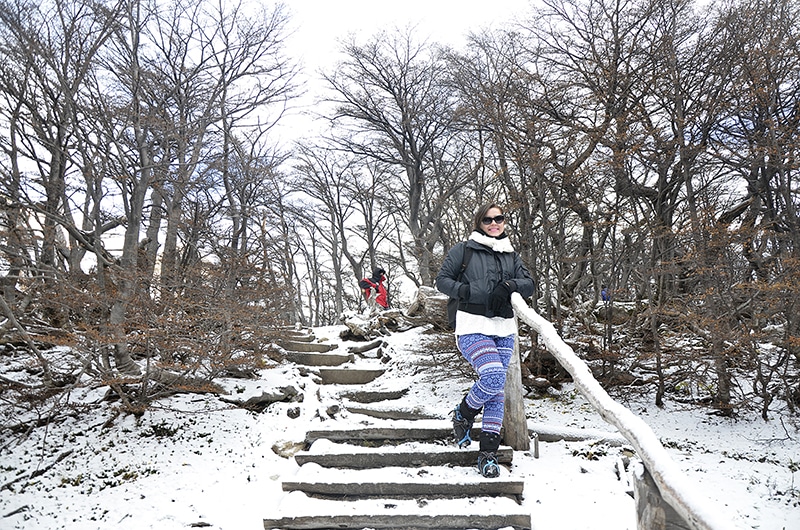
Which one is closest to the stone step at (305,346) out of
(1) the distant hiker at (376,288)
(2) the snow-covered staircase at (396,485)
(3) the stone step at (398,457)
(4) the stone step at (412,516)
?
(1) the distant hiker at (376,288)

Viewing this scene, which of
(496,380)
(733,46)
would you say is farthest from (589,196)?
(496,380)

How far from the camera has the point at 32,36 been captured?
528 centimetres

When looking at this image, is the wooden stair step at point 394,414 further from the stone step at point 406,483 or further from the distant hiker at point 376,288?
the distant hiker at point 376,288

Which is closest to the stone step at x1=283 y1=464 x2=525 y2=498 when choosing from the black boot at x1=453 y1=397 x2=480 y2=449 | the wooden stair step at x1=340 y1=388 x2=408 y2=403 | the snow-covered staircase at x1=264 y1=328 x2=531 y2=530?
the snow-covered staircase at x1=264 y1=328 x2=531 y2=530

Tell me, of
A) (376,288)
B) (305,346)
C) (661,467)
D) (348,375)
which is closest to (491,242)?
(661,467)

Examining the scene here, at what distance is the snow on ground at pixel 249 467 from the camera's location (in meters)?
3.42

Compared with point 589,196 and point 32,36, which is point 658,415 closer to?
point 589,196

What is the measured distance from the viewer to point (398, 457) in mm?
3832

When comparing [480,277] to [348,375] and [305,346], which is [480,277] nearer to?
[348,375]

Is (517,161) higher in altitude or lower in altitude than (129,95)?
lower

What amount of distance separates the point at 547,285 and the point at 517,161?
169 centimetres

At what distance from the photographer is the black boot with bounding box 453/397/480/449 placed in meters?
3.78

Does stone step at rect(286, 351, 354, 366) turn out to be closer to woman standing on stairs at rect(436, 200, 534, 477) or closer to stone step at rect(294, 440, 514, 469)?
stone step at rect(294, 440, 514, 469)

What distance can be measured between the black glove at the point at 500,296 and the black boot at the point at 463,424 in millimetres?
874
